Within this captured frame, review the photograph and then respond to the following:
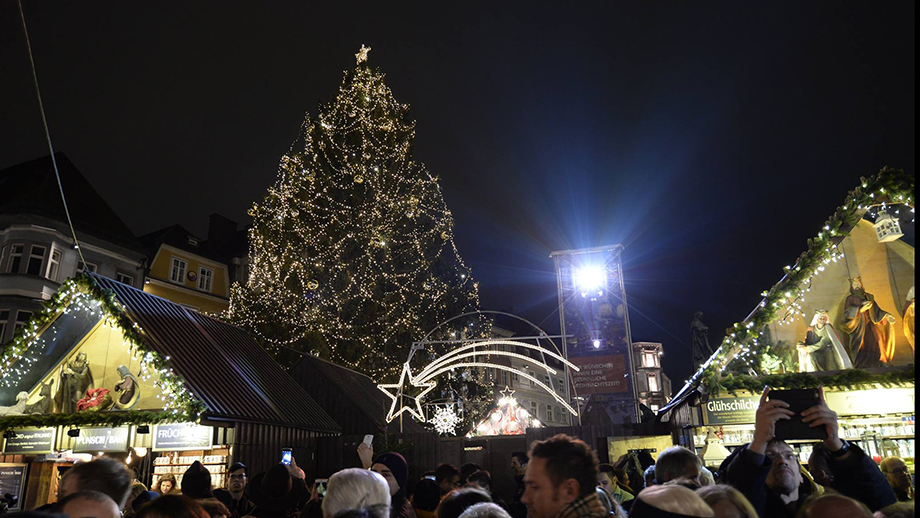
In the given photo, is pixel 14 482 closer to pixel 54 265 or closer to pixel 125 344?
pixel 125 344

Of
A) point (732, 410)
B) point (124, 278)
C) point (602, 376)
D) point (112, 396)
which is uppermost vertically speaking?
point (124, 278)

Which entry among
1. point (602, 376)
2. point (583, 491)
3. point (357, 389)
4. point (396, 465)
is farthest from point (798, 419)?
point (357, 389)

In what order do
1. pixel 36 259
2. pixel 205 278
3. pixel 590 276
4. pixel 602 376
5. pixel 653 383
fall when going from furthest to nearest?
1. pixel 653 383
2. pixel 205 278
3. pixel 590 276
4. pixel 36 259
5. pixel 602 376

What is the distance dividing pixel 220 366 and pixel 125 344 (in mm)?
2138

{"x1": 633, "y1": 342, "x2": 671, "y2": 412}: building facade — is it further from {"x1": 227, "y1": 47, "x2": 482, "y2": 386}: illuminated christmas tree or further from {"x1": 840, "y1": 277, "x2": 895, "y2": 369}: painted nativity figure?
{"x1": 840, "y1": 277, "x2": 895, "y2": 369}: painted nativity figure

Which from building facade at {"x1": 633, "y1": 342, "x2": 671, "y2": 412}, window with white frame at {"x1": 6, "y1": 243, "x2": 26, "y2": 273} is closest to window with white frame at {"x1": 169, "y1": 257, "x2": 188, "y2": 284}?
window with white frame at {"x1": 6, "y1": 243, "x2": 26, "y2": 273}

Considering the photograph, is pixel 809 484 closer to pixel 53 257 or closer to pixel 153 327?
pixel 153 327

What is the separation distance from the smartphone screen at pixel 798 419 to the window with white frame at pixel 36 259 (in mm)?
31333

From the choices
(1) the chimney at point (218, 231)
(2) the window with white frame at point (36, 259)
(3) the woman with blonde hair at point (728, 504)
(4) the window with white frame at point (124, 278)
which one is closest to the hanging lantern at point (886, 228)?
(3) the woman with blonde hair at point (728, 504)

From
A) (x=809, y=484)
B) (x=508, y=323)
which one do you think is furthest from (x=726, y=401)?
(x=508, y=323)

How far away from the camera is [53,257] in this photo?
1082 inches

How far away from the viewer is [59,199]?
29000 mm

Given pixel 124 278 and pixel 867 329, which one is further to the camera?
pixel 124 278

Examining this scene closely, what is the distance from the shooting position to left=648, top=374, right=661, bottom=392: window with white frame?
68.6m
